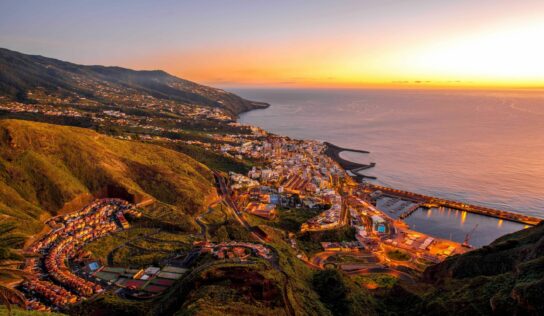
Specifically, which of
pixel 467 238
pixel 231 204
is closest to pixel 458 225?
pixel 467 238

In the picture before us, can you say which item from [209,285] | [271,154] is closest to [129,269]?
[209,285]

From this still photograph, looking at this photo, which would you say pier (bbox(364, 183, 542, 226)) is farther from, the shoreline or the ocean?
the ocean

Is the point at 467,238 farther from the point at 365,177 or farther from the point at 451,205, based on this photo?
the point at 365,177

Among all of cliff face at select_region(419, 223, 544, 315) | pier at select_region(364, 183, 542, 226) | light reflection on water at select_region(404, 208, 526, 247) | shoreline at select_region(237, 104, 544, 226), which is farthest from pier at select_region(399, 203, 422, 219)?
cliff face at select_region(419, 223, 544, 315)

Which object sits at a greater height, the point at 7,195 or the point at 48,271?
the point at 7,195

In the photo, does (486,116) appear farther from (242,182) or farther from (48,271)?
(48,271)

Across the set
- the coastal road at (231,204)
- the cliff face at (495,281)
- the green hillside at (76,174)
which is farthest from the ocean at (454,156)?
the green hillside at (76,174)
